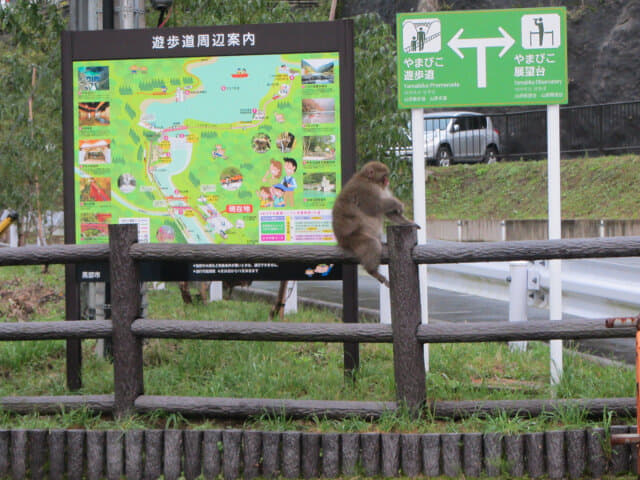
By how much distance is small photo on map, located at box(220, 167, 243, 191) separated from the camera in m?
7.04

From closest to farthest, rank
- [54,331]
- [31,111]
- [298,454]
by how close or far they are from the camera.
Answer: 1. [298,454]
2. [54,331]
3. [31,111]

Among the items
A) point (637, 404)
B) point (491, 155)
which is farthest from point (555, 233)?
point (491, 155)

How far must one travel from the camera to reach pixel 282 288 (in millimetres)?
8945

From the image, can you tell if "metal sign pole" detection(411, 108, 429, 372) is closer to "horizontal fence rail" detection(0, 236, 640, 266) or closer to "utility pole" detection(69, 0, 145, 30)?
"horizontal fence rail" detection(0, 236, 640, 266)

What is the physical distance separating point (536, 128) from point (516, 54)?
69.5 ft

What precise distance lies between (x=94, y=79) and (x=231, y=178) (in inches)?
54.8

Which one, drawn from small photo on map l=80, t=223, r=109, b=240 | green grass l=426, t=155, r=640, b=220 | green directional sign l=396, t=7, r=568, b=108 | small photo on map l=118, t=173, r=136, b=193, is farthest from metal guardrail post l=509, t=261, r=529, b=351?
green grass l=426, t=155, r=640, b=220

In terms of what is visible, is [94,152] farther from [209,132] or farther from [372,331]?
[372,331]

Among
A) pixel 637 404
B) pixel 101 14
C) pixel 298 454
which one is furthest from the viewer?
pixel 101 14

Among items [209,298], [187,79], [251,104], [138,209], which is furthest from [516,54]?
[209,298]

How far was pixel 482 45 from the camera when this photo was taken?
23.1 ft

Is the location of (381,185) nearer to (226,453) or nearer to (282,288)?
(226,453)

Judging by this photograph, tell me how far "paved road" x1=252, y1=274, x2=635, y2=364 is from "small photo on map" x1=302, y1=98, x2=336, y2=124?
3.67 metres

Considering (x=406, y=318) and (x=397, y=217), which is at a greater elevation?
(x=397, y=217)
